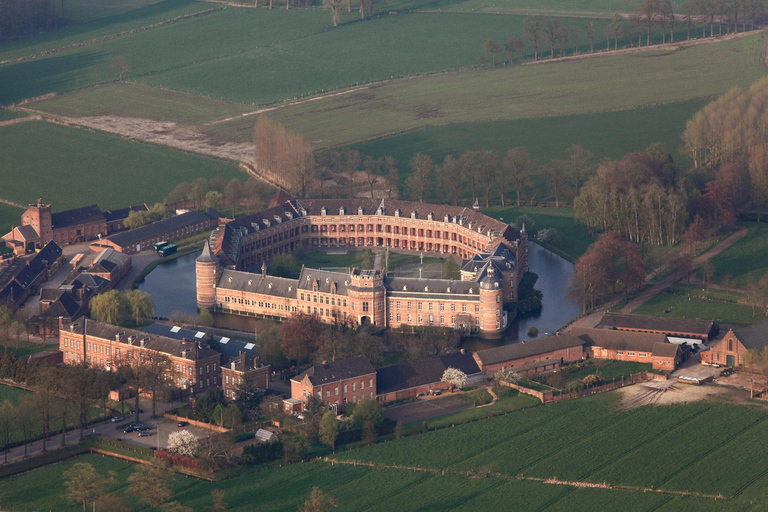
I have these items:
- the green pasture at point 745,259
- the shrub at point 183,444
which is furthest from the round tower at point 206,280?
the green pasture at point 745,259

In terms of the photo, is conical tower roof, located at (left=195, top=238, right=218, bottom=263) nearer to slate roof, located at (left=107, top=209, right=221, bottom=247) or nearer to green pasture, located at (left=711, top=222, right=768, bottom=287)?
slate roof, located at (left=107, top=209, right=221, bottom=247)

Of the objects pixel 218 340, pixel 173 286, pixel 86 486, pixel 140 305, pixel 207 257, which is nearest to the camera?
pixel 86 486

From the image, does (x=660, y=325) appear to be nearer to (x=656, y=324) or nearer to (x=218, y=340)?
(x=656, y=324)

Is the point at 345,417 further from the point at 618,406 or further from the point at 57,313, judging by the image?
the point at 57,313

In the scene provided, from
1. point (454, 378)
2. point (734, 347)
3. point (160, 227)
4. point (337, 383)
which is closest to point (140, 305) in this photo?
point (337, 383)

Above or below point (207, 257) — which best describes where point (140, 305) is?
below

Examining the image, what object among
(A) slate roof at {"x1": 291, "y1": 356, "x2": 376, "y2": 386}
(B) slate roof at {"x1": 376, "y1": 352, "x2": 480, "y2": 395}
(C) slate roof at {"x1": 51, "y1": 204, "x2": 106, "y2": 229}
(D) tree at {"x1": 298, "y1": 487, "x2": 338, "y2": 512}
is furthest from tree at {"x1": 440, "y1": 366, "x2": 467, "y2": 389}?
(C) slate roof at {"x1": 51, "y1": 204, "x2": 106, "y2": 229}

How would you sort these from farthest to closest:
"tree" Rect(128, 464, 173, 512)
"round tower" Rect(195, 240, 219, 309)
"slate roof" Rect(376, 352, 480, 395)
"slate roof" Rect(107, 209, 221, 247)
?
"slate roof" Rect(107, 209, 221, 247) → "round tower" Rect(195, 240, 219, 309) → "slate roof" Rect(376, 352, 480, 395) → "tree" Rect(128, 464, 173, 512)
